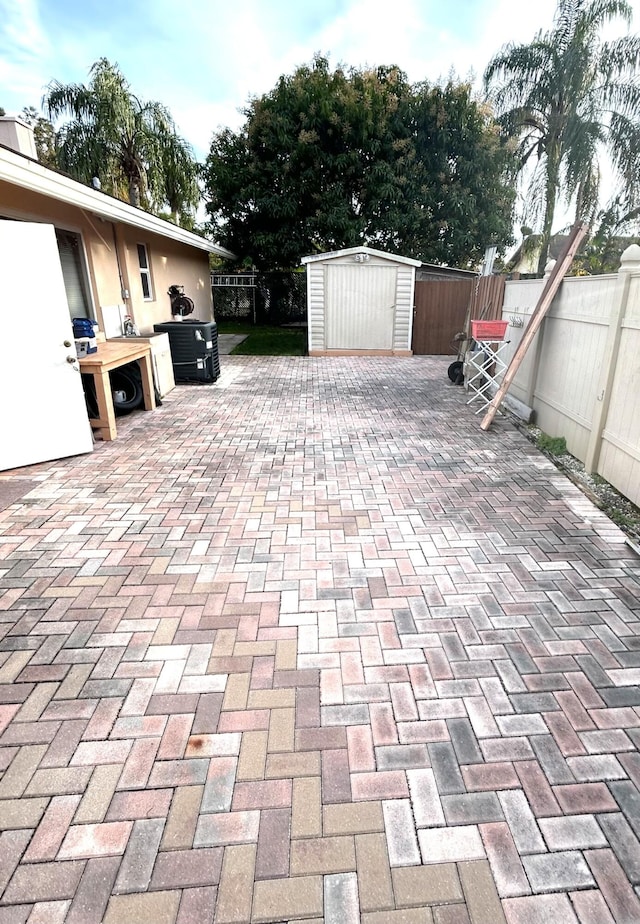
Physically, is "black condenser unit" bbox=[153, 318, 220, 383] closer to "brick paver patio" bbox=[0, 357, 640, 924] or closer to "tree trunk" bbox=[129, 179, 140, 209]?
"brick paver patio" bbox=[0, 357, 640, 924]

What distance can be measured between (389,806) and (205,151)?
17989 mm

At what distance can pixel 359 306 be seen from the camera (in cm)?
1138

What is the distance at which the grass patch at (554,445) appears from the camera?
4.96 meters

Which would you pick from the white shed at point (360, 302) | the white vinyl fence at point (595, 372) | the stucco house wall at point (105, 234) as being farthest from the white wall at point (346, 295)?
the white vinyl fence at point (595, 372)

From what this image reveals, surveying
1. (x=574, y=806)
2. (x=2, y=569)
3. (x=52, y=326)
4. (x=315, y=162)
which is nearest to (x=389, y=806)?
(x=574, y=806)

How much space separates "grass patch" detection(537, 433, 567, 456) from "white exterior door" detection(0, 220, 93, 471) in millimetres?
4762

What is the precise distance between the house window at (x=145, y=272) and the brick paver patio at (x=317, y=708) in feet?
20.1

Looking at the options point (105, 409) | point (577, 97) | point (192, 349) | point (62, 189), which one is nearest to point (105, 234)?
point (192, 349)

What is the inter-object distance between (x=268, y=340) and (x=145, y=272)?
5.59 metres

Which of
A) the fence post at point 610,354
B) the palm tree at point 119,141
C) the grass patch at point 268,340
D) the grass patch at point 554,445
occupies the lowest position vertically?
the grass patch at point 554,445

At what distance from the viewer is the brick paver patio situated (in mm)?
1444

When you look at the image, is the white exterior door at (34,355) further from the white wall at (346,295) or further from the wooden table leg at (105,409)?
the white wall at (346,295)

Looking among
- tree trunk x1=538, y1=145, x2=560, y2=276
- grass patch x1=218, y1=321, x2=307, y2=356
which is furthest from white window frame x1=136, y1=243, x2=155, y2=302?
tree trunk x1=538, y1=145, x2=560, y2=276

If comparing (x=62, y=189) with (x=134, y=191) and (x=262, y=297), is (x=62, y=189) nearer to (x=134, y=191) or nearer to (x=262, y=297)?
(x=134, y=191)
